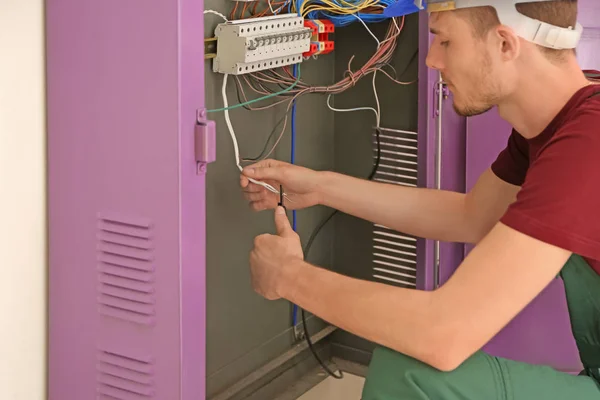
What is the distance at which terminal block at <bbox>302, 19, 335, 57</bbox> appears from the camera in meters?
2.14

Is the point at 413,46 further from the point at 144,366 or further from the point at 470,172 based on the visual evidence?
the point at 144,366

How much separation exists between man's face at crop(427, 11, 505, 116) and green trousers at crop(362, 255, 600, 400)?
0.35m

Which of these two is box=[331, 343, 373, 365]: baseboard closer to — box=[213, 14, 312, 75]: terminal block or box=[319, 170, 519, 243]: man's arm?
box=[319, 170, 519, 243]: man's arm

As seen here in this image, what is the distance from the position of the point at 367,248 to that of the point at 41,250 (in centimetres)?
115

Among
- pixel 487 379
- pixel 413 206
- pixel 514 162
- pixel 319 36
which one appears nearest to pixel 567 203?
pixel 487 379

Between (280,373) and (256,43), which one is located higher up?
(256,43)

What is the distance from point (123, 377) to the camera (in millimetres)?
1602

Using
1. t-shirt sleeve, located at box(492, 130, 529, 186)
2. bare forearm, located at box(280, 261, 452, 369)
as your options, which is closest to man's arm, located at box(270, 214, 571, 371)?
bare forearm, located at box(280, 261, 452, 369)

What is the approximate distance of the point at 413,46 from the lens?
2361 mm

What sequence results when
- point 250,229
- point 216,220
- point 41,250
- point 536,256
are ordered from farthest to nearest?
1. point 250,229
2. point 216,220
3. point 41,250
4. point 536,256

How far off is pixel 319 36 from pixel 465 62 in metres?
0.70

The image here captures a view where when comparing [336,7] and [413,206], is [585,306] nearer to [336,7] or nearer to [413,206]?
[413,206]

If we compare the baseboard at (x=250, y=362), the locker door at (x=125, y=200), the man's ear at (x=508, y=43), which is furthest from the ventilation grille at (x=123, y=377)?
the man's ear at (x=508, y=43)

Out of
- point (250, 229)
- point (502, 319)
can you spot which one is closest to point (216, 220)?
point (250, 229)
